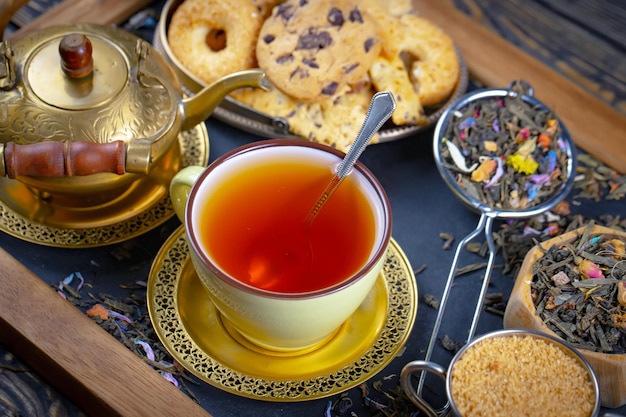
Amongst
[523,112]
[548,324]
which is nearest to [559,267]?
[548,324]

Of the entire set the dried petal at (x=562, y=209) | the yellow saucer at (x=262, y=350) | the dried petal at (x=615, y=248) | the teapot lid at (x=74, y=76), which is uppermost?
the teapot lid at (x=74, y=76)

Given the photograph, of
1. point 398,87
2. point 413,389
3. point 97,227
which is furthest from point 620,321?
point 97,227

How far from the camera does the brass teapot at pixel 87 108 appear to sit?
40.1 inches

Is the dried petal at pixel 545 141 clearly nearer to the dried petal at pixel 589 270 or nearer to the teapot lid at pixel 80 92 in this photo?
the dried petal at pixel 589 270

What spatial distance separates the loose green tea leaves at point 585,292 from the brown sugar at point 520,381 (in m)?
0.08

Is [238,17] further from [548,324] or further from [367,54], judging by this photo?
[548,324]

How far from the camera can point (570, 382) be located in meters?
0.98

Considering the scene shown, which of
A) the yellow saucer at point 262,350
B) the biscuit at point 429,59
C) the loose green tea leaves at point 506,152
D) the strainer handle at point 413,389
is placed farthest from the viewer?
the biscuit at point 429,59

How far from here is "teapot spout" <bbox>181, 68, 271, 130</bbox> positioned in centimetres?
117

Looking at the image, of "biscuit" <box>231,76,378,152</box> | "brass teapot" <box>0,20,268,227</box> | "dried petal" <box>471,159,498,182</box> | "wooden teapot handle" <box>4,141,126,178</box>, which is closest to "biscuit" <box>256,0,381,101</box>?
"biscuit" <box>231,76,378,152</box>

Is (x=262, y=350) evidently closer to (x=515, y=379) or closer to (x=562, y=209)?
(x=515, y=379)

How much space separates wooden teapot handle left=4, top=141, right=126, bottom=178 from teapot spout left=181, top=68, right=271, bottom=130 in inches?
7.6

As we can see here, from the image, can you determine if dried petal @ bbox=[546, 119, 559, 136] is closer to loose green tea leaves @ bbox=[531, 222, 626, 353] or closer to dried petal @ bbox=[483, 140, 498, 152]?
dried petal @ bbox=[483, 140, 498, 152]

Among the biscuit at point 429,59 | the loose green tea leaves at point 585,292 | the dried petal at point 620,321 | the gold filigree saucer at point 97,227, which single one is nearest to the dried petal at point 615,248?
the loose green tea leaves at point 585,292
